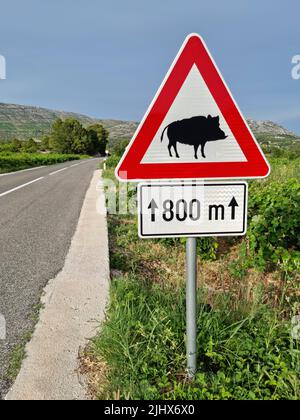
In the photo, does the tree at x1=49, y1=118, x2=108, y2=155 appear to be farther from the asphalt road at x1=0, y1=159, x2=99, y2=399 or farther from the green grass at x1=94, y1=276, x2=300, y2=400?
the green grass at x1=94, y1=276, x2=300, y2=400

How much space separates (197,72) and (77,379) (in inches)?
72.0

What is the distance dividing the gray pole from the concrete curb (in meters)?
0.62

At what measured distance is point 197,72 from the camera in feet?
5.24

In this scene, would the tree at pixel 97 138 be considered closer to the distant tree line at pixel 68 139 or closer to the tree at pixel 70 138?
the distant tree line at pixel 68 139

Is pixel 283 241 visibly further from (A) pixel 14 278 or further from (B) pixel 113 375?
(A) pixel 14 278

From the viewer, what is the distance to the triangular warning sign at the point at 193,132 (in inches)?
62.8

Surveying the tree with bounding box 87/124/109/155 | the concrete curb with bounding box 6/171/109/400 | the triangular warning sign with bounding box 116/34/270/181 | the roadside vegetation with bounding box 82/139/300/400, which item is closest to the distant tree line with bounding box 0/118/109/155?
the tree with bounding box 87/124/109/155

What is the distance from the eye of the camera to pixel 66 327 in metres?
2.31

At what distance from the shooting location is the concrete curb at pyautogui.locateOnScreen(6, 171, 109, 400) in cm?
173

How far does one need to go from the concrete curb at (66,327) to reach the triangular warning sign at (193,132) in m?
1.22

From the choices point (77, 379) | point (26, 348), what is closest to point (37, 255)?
point (26, 348)

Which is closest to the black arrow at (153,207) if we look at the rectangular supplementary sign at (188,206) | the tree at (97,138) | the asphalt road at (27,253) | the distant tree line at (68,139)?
the rectangular supplementary sign at (188,206)

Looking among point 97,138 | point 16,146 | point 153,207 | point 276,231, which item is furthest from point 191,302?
point 97,138
